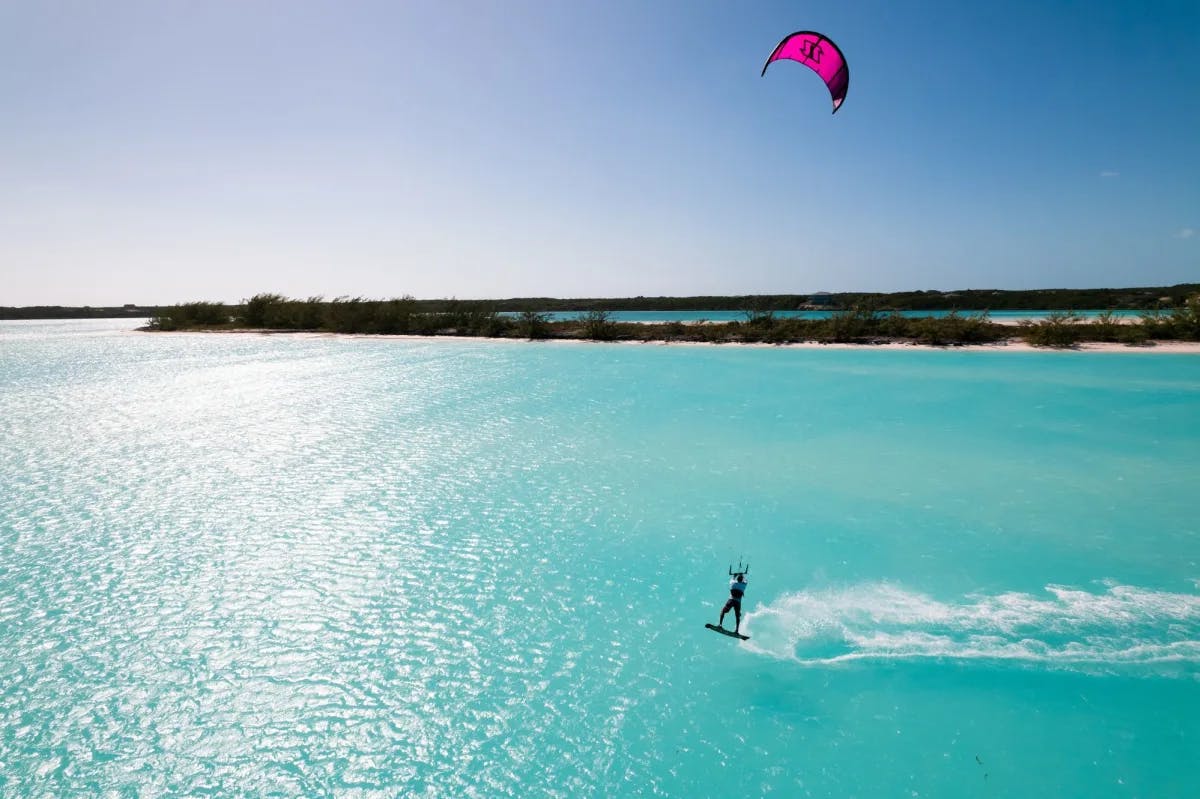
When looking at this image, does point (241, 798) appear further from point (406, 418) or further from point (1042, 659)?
point (406, 418)

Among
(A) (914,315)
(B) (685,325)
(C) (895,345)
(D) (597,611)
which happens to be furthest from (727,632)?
(A) (914,315)

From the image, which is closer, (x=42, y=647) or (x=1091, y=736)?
(x=1091, y=736)

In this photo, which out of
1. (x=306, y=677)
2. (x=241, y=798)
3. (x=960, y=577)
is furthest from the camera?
(x=960, y=577)

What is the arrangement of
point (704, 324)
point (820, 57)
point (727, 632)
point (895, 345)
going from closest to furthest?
point (727, 632)
point (820, 57)
point (895, 345)
point (704, 324)

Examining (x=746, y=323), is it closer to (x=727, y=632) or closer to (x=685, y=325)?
(x=685, y=325)

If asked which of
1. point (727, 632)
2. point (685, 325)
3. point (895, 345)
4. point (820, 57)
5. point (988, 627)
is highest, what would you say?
point (820, 57)

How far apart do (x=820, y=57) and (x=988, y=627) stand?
966 centimetres

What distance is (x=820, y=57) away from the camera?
1016 cm

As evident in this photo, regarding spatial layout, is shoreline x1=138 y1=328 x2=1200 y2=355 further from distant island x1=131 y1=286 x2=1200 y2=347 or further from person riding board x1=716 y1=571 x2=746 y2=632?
person riding board x1=716 y1=571 x2=746 y2=632

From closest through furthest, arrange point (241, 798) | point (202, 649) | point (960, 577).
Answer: point (241, 798) → point (202, 649) → point (960, 577)

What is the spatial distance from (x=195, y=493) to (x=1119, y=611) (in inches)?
466

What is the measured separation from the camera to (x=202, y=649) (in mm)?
4934

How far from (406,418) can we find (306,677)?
9.59 m

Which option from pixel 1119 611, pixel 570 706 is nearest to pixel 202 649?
pixel 570 706
